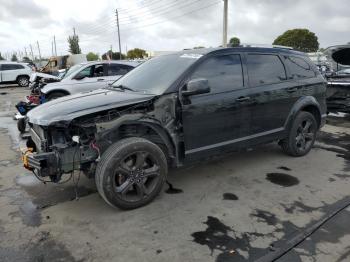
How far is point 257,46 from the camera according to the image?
16.7 feet

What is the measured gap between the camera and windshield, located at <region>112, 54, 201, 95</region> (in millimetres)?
4230

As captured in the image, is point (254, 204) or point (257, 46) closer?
point (254, 204)

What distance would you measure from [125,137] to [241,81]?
72.5 inches

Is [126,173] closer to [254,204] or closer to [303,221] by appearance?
[254,204]

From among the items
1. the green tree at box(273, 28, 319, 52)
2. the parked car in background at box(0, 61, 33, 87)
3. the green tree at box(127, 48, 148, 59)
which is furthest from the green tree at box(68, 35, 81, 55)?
the parked car in background at box(0, 61, 33, 87)

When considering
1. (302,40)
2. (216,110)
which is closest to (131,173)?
(216,110)

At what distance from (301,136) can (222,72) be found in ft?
6.86

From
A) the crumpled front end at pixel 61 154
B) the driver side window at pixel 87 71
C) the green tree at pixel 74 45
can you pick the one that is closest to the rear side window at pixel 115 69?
the driver side window at pixel 87 71

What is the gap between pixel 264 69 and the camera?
198 inches

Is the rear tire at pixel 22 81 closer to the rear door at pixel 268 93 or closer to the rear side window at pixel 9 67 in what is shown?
the rear side window at pixel 9 67

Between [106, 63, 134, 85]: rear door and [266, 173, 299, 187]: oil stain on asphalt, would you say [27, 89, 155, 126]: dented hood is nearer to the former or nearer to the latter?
[266, 173, 299, 187]: oil stain on asphalt

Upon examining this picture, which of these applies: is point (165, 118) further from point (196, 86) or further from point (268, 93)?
point (268, 93)

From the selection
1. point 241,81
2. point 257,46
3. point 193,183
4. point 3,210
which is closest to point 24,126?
point 3,210

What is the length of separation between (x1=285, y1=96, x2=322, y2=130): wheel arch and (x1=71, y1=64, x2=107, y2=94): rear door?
19.9 ft
